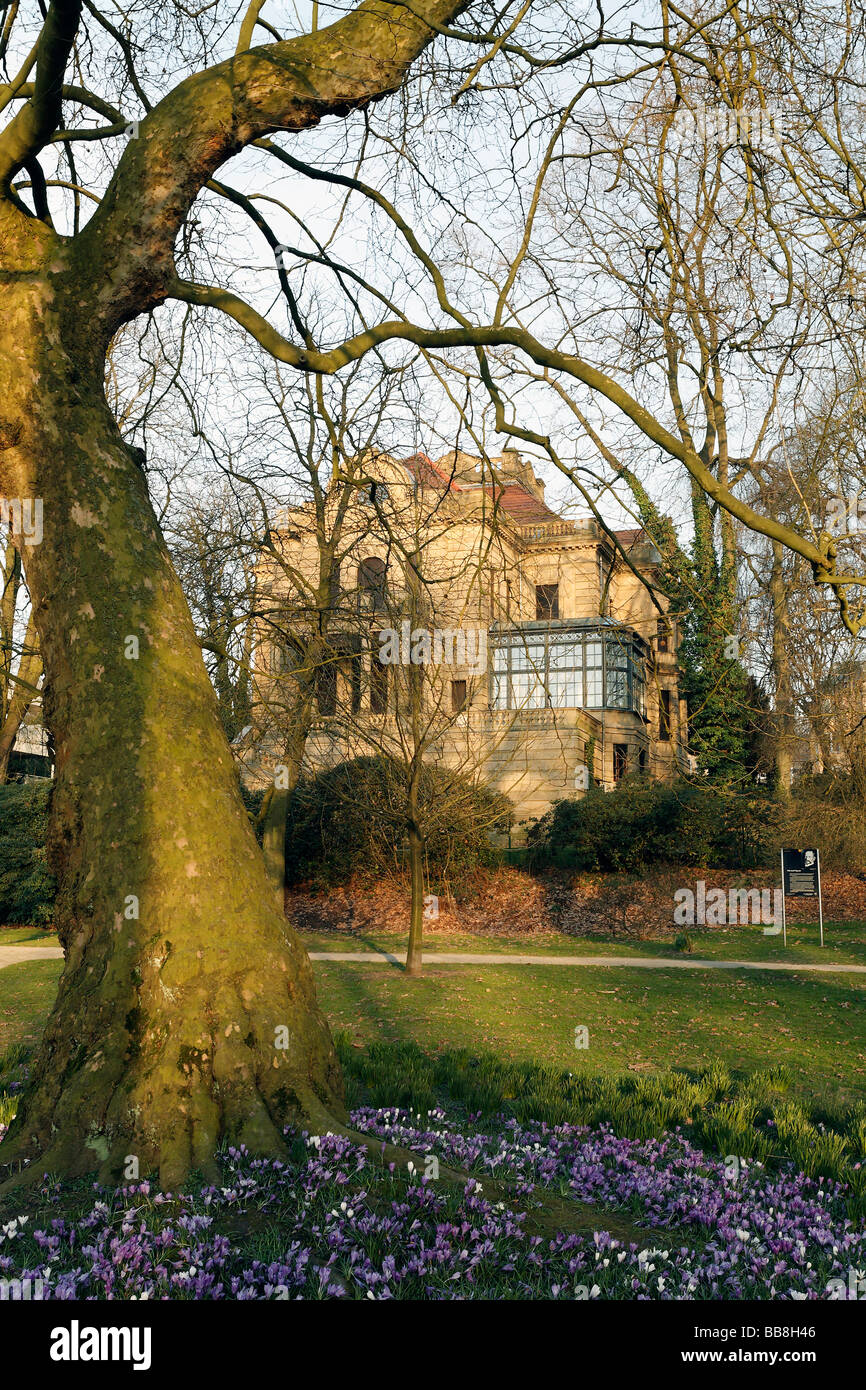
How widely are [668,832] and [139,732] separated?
60.3 ft

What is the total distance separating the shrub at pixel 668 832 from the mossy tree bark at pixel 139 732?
17.3 metres

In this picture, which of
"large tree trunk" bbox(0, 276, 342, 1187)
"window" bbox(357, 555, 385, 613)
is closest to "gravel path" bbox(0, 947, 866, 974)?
"window" bbox(357, 555, 385, 613)

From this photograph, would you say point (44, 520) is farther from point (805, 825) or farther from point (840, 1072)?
point (805, 825)

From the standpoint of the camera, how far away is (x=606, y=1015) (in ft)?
34.4

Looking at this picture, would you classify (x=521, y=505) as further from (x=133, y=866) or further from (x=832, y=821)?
(x=133, y=866)

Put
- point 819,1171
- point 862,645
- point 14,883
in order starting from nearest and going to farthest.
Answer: point 819,1171 < point 862,645 < point 14,883

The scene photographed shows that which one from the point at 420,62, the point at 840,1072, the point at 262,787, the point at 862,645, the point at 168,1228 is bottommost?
the point at 840,1072

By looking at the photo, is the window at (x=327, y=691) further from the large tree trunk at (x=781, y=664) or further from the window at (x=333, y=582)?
the large tree trunk at (x=781, y=664)

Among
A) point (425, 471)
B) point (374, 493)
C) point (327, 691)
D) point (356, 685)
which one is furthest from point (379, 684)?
point (374, 493)

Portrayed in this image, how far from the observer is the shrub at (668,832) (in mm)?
20734

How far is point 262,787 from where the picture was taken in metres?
23.7

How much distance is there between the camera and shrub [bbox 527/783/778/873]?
20734 mm
